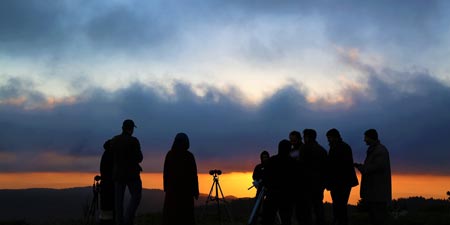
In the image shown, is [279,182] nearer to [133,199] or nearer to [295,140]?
[295,140]

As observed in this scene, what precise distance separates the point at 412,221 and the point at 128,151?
8.97 m

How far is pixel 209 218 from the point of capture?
17797 millimetres

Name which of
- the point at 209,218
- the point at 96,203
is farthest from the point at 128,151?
the point at 209,218

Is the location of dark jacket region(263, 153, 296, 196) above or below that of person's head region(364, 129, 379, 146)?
below

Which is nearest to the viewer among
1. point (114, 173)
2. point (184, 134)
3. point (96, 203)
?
point (184, 134)

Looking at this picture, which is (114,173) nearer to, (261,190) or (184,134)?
(184,134)

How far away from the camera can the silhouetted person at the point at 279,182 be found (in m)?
10.3

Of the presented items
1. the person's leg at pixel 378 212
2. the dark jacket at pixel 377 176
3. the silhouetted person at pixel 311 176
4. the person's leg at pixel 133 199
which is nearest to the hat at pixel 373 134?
the dark jacket at pixel 377 176

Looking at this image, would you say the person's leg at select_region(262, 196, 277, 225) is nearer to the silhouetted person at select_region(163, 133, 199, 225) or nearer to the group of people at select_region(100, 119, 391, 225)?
the group of people at select_region(100, 119, 391, 225)

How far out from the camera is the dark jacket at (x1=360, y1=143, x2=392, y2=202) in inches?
401

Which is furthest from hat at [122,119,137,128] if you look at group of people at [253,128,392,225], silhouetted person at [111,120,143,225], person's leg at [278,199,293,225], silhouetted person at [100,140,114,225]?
person's leg at [278,199,293,225]

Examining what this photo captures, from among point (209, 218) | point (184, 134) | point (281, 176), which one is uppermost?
point (184, 134)

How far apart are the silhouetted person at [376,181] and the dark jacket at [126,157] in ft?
16.3

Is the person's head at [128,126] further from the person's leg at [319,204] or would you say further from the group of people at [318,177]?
the person's leg at [319,204]
